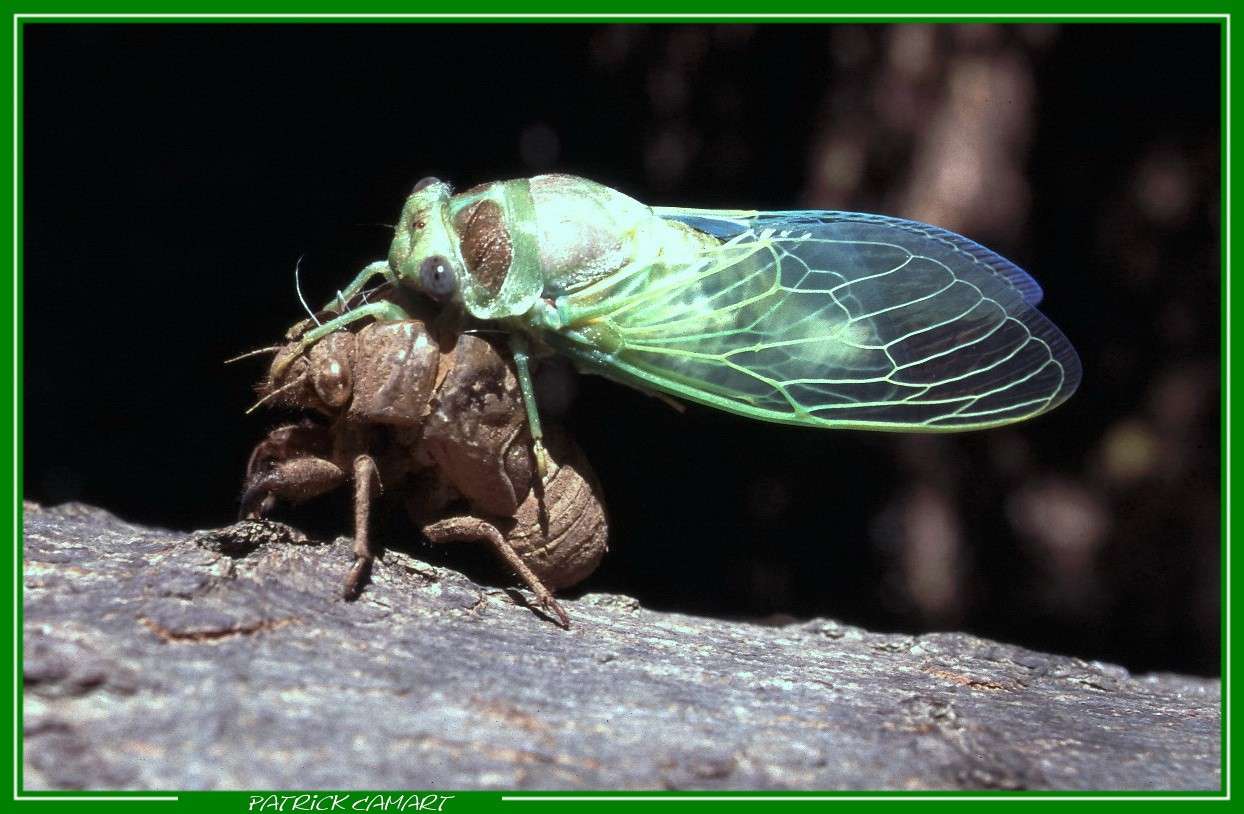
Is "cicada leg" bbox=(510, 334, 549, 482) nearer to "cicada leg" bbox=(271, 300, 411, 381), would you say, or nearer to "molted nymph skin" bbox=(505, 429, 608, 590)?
"molted nymph skin" bbox=(505, 429, 608, 590)

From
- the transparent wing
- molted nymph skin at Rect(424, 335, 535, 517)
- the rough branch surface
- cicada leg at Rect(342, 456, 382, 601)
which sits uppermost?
the transparent wing

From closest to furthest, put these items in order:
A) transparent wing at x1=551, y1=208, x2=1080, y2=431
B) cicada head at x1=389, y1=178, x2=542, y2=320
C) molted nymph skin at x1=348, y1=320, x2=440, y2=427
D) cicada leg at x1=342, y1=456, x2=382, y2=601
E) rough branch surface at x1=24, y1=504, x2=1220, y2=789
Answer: rough branch surface at x1=24, y1=504, x2=1220, y2=789, cicada leg at x1=342, y1=456, x2=382, y2=601, molted nymph skin at x1=348, y1=320, x2=440, y2=427, cicada head at x1=389, y1=178, x2=542, y2=320, transparent wing at x1=551, y1=208, x2=1080, y2=431

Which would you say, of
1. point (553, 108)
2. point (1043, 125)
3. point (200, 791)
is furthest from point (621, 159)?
point (200, 791)

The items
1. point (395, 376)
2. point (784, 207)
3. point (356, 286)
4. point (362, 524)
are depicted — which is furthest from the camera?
point (784, 207)

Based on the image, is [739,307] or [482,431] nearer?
[482,431]

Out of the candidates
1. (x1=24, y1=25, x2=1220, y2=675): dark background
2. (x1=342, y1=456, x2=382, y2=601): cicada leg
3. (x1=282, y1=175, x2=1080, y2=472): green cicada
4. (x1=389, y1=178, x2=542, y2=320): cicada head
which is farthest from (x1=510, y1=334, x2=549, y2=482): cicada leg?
(x1=24, y1=25, x2=1220, y2=675): dark background

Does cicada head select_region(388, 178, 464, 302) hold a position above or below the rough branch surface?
above

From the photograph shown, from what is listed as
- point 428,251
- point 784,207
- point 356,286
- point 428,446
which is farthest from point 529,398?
point 784,207

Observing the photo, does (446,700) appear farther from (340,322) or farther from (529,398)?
(340,322)

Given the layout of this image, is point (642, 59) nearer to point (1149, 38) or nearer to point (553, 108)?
point (553, 108)
